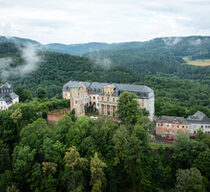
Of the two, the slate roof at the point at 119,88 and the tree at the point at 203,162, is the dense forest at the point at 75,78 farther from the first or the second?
the tree at the point at 203,162

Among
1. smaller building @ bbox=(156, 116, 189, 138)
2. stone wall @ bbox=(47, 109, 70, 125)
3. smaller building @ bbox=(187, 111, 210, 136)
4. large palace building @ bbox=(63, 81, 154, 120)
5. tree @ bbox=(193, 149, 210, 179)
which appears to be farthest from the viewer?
large palace building @ bbox=(63, 81, 154, 120)

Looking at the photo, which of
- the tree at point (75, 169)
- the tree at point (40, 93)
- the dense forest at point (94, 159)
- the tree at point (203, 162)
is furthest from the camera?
the tree at point (40, 93)

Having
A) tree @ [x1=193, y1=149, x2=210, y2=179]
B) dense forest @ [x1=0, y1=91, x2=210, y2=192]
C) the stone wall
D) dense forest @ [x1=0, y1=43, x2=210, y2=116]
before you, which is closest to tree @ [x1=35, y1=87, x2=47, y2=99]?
the stone wall

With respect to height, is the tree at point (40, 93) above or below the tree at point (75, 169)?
above

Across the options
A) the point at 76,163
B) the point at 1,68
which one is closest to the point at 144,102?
the point at 76,163

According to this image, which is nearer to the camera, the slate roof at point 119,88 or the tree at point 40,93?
the slate roof at point 119,88

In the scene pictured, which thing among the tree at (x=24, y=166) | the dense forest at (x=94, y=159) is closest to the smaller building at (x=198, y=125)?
the dense forest at (x=94, y=159)

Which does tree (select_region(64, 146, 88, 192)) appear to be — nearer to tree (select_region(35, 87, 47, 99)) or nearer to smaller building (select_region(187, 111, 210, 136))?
smaller building (select_region(187, 111, 210, 136))
